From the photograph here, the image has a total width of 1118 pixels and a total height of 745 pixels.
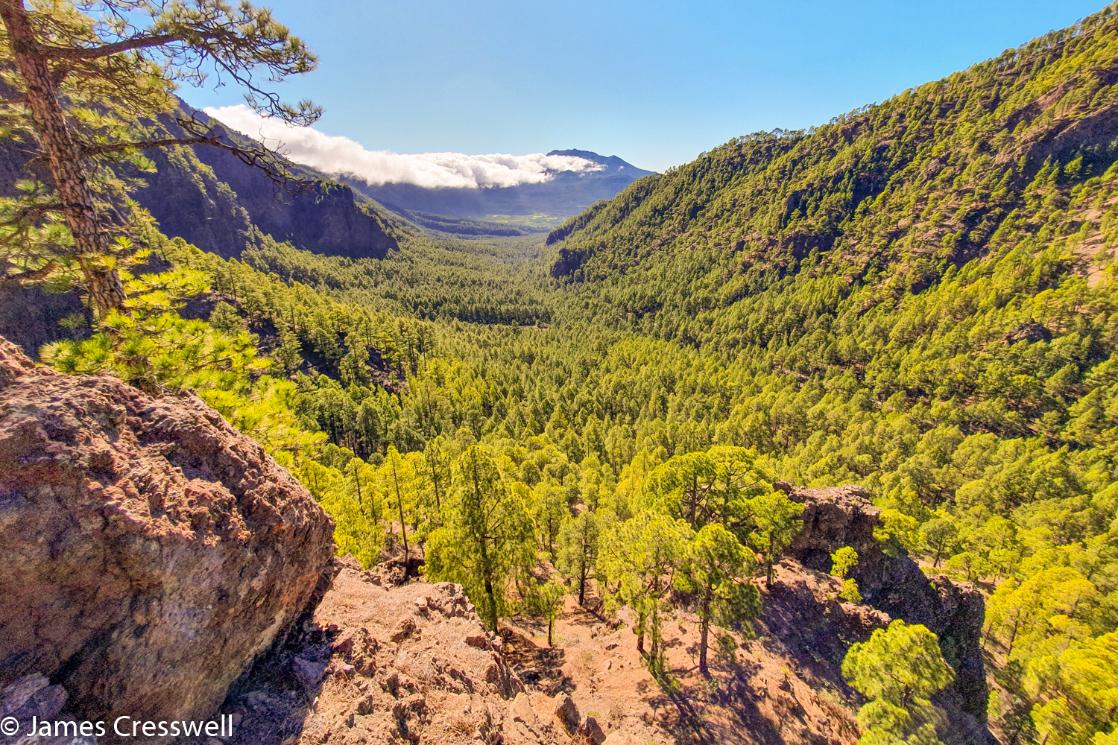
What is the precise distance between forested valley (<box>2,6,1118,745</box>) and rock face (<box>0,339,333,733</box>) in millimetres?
2050

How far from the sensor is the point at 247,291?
4505 inches

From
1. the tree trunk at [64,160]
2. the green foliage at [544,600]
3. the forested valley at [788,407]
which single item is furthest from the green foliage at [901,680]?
the tree trunk at [64,160]

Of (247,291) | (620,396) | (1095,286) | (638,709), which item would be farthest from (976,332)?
(247,291)

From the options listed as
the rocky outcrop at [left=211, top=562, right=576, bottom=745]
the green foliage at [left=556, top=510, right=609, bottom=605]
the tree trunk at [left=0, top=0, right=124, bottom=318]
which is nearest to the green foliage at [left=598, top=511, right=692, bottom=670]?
the rocky outcrop at [left=211, top=562, right=576, bottom=745]

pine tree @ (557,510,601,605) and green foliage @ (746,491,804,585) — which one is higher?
green foliage @ (746,491,804,585)

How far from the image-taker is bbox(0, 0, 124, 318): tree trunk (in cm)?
854

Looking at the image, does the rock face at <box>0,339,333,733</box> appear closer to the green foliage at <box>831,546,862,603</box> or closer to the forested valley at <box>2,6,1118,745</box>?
the forested valley at <box>2,6,1118,745</box>

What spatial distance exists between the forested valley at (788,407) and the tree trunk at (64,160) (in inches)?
17.5

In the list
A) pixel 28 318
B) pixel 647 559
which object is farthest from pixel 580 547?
pixel 28 318

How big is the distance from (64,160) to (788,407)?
116 metres

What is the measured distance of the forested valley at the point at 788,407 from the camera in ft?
66.5

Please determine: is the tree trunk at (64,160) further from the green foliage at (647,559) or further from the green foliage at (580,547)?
the green foliage at (580,547)

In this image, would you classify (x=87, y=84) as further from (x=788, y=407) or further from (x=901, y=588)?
(x=788, y=407)

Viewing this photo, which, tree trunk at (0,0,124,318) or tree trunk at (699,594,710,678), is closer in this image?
tree trunk at (0,0,124,318)
